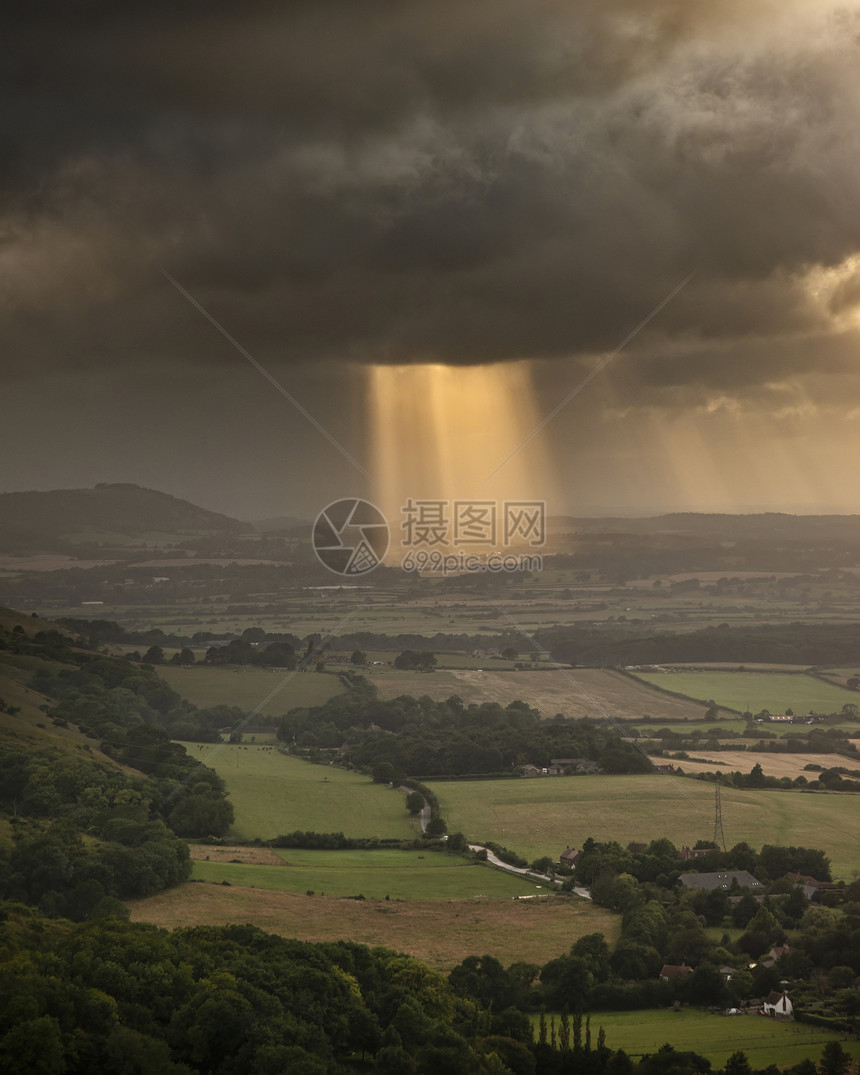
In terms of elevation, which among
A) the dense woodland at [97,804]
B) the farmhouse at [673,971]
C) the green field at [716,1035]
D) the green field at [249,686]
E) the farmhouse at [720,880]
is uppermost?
the green field at [249,686]

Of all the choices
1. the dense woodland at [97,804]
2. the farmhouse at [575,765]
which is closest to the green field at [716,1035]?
the dense woodland at [97,804]

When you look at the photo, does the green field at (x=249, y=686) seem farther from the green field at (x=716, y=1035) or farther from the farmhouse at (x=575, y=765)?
the green field at (x=716, y=1035)

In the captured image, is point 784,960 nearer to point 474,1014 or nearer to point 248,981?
point 474,1014

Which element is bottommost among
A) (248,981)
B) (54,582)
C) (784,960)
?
(784,960)

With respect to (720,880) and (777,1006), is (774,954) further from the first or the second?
(720,880)

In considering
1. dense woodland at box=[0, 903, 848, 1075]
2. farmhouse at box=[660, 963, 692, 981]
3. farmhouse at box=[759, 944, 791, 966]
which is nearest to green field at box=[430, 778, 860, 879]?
farmhouse at box=[759, 944, 791, 966]

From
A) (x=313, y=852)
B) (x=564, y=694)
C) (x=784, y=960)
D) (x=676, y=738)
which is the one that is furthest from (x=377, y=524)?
(x=784, y=960)
